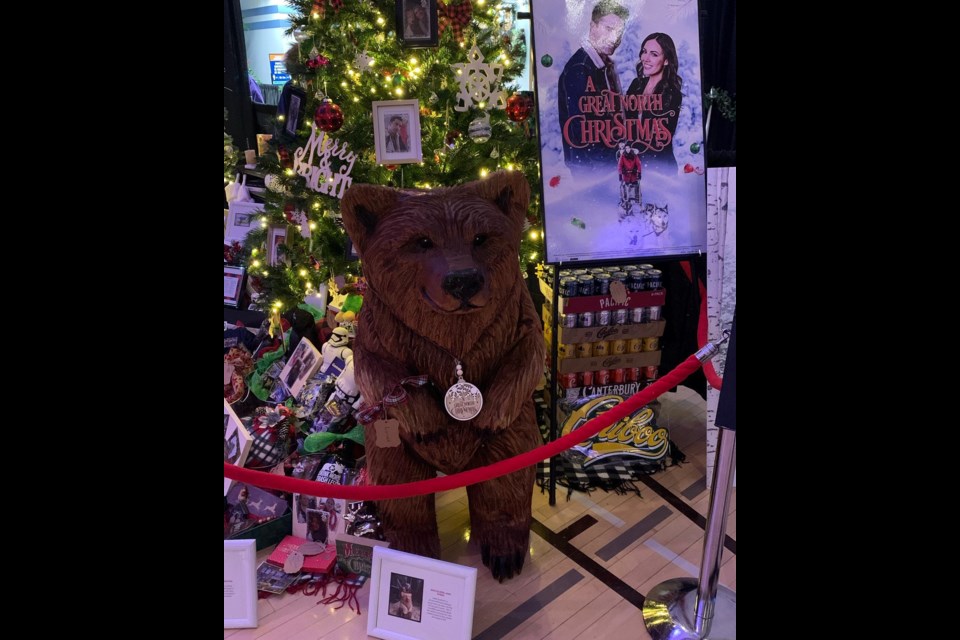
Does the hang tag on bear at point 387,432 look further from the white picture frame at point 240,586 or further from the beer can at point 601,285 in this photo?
the beer can at point 601,285

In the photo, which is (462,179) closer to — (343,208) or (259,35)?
(343,208)

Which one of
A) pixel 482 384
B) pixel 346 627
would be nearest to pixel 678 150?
pixel 482 384

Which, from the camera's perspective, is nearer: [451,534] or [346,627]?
[346,627]

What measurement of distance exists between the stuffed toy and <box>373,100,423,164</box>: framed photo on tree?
0.55 meters

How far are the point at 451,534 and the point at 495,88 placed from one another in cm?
191

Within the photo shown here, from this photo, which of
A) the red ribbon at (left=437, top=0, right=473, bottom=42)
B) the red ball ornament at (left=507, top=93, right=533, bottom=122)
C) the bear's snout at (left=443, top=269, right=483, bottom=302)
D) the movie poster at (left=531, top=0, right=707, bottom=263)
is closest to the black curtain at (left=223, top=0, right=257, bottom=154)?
the red ribbon at (left=437, top=0, right=473, bottom=42)

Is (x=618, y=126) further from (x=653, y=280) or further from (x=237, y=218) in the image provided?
(x=237, y=218)

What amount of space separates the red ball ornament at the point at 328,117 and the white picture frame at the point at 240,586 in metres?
1.62

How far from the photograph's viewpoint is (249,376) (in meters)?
3.43

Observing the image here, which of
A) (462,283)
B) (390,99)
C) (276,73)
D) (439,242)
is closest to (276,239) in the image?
(390,99)

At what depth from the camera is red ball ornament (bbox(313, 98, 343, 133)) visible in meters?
2.63

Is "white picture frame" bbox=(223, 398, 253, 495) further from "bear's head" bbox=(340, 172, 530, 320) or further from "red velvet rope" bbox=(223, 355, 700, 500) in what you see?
"bear's head" bbox=(340, 172, 530, 320)
